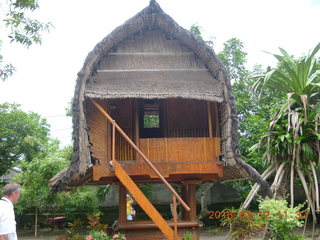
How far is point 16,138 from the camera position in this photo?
17.5 meters

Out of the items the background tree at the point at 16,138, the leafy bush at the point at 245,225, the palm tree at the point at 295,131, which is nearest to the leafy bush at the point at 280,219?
the leafy bush at the point at 245,225

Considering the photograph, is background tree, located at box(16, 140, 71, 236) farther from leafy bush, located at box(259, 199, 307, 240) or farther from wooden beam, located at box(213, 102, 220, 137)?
leafy bush, located at box(259, 199, 307, 240)

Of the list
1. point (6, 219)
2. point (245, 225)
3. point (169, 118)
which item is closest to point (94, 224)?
point (169, 118)

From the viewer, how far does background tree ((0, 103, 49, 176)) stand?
17.3 metres

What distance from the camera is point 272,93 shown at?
13.4m

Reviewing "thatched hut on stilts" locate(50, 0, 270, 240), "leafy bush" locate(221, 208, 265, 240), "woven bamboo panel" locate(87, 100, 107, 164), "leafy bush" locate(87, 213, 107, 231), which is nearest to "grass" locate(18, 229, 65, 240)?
"leafy bush" locate(87, 213, 107, 231)

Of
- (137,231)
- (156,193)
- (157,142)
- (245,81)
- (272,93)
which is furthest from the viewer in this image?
(156,193)

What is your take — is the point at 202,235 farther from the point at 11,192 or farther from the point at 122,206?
the point at 11,192

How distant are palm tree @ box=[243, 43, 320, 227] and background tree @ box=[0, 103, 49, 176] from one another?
1222 centimetres

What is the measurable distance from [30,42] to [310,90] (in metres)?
6.55

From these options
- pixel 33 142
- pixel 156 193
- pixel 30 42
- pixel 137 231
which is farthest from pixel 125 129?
pixel 33 142

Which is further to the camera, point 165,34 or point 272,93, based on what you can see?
point 272,93

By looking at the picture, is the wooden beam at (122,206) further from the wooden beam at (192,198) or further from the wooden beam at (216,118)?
the wooden beam at (216,118)

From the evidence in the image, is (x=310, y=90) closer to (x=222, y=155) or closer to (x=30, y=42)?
(x=222, y=155)
